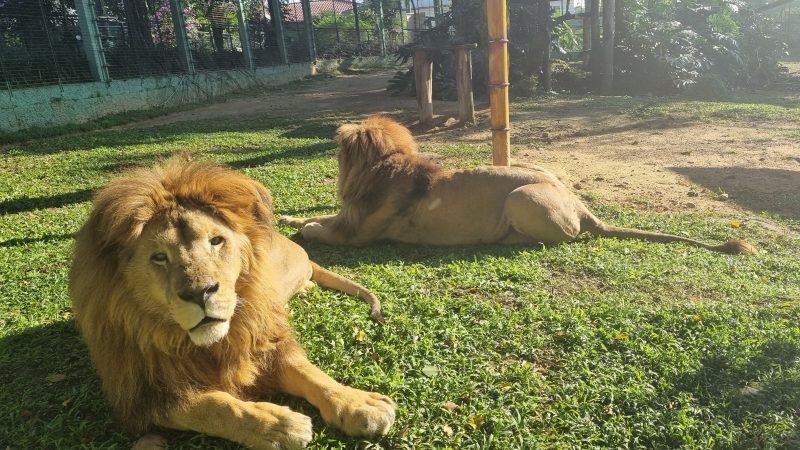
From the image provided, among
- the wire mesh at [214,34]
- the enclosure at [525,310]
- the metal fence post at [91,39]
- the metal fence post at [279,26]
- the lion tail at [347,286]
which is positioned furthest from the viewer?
the metal fence post at [279,26]

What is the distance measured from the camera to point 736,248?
4922 millimetres

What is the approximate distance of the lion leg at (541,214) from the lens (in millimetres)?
4973

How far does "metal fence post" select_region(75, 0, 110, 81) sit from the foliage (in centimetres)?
1393

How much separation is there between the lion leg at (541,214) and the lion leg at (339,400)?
2804 millimetres

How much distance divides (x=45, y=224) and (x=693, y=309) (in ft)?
19.1

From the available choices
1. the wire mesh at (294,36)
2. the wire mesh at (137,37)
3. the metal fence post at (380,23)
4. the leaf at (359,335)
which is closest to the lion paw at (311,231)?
the leaf at (359,335)

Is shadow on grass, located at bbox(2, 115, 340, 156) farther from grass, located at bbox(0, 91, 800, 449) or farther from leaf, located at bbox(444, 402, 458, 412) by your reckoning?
leaf, located at bbox(444, 402, 458, 412)

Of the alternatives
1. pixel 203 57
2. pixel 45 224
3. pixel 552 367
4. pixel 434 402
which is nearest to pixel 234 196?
pixel 434 402

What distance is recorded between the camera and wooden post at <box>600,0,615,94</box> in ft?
50.7

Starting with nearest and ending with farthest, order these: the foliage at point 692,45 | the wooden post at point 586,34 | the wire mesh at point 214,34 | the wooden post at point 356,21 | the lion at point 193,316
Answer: the lion at point 193,316 → the foliage at point 692,45 → the wire mesh at point 214,34 → the wooden post at point 586,34 → the wooden post at point 356,21

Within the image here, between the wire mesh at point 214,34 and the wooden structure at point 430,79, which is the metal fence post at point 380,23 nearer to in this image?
the wire mesh at point 214,34

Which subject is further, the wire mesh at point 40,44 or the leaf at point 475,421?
the wire mesh at point 40,44

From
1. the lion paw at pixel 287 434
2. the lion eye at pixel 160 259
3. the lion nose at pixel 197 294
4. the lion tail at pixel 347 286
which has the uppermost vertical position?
the lion eye at pixel 160 259

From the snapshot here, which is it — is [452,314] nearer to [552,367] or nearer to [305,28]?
[552,367]
